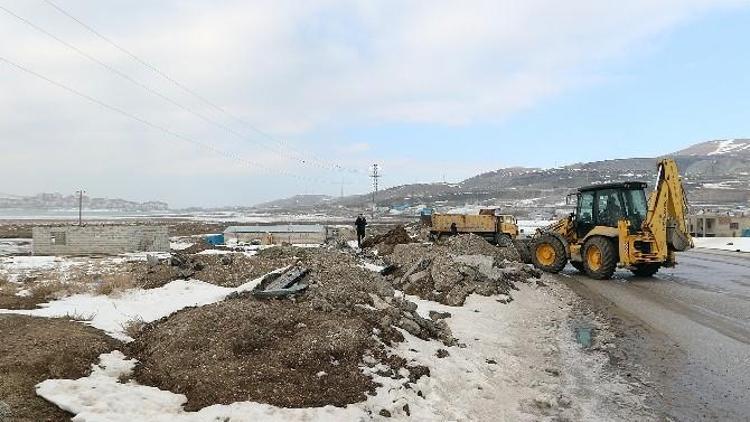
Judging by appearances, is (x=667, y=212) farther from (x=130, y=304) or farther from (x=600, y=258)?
(x=130, y=304)

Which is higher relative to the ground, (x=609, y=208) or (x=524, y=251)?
(x=609, y=208)

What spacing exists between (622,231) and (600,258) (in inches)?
42.9

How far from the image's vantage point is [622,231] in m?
16.7

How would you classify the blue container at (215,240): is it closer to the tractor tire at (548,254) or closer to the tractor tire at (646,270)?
the tractor tire at (548,254)

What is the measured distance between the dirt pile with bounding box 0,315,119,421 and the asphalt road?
6596mm

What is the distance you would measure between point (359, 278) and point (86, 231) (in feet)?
63.6

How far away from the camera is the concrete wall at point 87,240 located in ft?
84.4

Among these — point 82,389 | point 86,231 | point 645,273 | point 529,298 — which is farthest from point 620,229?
point 86,231

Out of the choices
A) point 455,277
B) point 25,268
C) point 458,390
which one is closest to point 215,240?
point 25,268

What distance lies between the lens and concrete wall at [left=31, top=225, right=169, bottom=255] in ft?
84.4

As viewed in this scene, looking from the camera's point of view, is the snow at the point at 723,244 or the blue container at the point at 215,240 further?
the blue container at the point at 215,240

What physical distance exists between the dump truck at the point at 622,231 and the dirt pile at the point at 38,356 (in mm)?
14396

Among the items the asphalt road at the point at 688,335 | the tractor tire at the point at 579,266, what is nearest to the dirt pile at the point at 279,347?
the asphalt road at the point at 688,335

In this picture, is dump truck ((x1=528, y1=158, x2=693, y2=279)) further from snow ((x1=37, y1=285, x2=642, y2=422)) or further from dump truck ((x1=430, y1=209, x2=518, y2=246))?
dump truck ((x1=430, y1=209, x2=518, y2=246))
